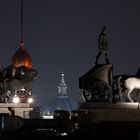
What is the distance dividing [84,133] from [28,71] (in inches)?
560

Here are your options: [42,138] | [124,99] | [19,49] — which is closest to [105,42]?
[124,99]

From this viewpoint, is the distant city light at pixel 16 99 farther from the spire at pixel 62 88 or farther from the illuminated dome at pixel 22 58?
the spire at pixel 62 88

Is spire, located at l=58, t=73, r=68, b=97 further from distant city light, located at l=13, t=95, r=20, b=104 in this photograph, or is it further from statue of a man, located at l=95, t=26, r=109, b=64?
statue of a man, located at l=95, t=26, r=109, b=64

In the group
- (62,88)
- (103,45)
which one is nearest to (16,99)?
(103,45)

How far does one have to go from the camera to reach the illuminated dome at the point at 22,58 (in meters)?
42.1

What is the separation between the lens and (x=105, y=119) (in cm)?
2014

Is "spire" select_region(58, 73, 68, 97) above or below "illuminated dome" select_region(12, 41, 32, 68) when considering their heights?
above

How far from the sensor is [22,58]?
141ft

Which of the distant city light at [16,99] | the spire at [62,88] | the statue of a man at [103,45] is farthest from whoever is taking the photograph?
the spire at [62,88]

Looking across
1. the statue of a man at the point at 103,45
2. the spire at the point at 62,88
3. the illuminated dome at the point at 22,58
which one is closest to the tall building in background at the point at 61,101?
the spire at the point at 62,88

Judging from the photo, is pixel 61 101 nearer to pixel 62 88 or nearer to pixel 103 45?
pixel 62 88

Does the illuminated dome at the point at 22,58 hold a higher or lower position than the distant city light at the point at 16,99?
higher

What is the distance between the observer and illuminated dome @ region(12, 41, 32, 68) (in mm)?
42125

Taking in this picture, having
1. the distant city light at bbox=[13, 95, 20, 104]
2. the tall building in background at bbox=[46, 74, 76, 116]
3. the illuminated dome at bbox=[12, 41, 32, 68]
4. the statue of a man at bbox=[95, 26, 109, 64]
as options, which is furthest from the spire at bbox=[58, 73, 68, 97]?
the statue of a man at bbox=[95, 26, 109, 64]
